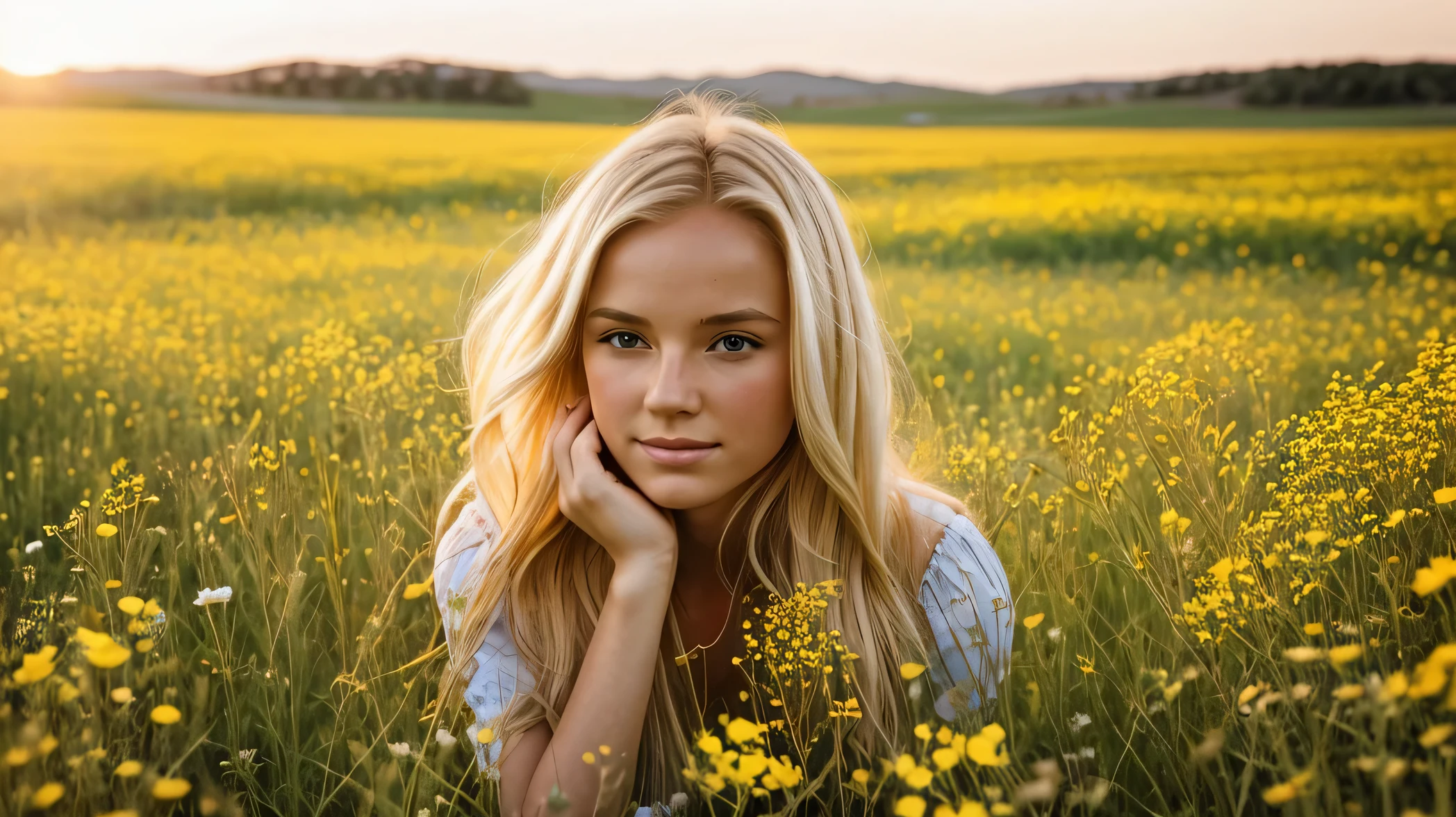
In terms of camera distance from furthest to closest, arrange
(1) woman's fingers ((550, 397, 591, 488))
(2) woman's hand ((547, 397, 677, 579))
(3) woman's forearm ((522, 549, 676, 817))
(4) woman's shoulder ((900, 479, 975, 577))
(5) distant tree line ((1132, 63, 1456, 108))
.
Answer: (5) distant tree line ((1132, 63, 1456, 108)) → (4) woman's shoulder ((900, 479, 975, 577)) → (1) woman's fingers ((550, 397, 591, 488)) → (2) woman's hand ((547, 397, 677, 579)) → (3) woman's forearm ((522, 549, 676, 817))

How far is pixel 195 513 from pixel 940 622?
6.08ft

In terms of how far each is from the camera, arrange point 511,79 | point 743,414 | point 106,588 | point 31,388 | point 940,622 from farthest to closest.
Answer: point 511,79
point 31,388
point 940,622
point 106,588
point 743,414

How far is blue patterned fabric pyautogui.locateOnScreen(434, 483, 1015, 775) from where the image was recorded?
7.04 feet

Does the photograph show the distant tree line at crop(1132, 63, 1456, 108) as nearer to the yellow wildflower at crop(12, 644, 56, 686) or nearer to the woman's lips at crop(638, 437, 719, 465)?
the woman's lips at crop(638, 437, 719, 465)

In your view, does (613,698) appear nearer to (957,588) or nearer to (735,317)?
(735,317)

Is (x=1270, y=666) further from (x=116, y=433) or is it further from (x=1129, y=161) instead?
(x=1129, y=161)

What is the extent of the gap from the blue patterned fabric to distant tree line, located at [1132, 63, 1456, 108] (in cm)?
756

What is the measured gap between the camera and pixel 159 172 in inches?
430

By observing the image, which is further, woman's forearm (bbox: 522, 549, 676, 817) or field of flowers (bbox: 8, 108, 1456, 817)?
woman's forearm (bbox: 522, 549, 676, 817)

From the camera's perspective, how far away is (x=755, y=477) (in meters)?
2.24

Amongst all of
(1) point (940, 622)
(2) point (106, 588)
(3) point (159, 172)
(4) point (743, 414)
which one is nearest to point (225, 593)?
(2) point (106, 588)

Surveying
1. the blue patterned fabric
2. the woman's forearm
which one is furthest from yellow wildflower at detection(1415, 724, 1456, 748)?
the woman's forearm

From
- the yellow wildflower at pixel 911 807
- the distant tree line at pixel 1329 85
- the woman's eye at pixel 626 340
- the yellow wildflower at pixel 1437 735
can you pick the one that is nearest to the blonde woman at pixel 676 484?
the woman's eye at pixel 626 340

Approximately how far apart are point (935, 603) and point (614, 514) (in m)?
0.74
